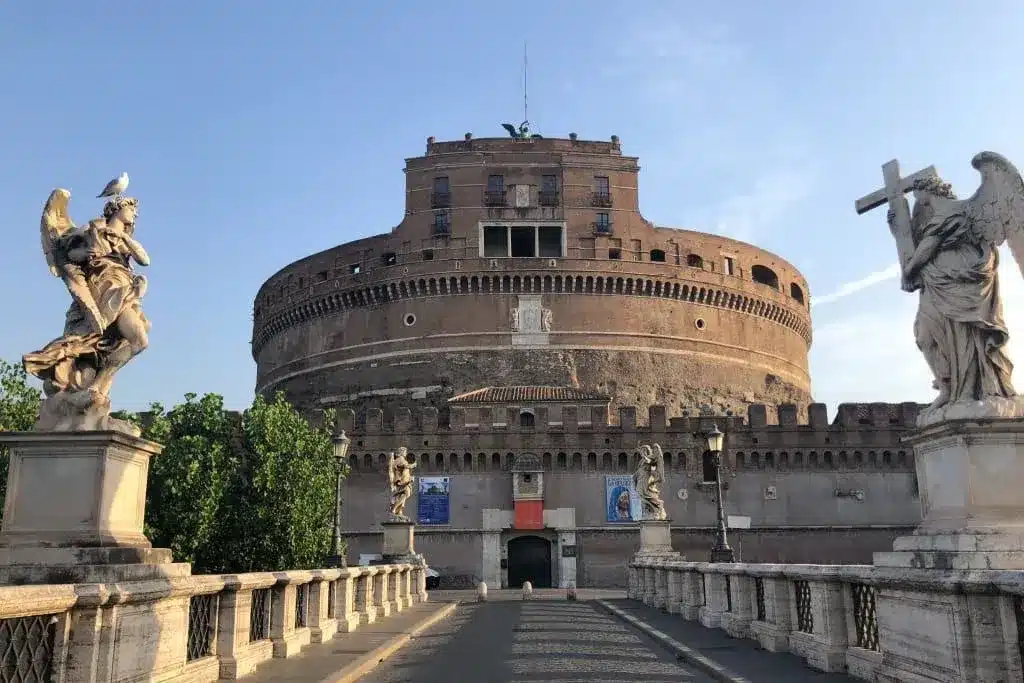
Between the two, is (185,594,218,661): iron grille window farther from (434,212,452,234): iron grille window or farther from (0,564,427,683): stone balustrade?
(434,212,452,234): iron grille window

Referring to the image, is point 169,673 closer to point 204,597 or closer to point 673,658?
point 204,597

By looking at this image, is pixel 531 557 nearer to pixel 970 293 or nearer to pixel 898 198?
pixel 898 198

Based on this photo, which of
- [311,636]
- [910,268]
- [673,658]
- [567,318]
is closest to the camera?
[910,268]

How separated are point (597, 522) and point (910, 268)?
31.6 m

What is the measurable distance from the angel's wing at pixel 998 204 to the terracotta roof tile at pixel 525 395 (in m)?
34.1

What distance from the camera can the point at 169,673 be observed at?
→ 5.87 m

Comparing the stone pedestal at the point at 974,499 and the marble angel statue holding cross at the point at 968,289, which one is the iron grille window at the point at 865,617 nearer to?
the stone pedestal at the point at 974,499

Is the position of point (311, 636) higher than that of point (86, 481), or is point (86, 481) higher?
point (86, 481)

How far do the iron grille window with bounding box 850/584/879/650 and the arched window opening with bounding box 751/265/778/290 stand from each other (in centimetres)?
4670

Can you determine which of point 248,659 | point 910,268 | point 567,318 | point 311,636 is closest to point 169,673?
point 248,659

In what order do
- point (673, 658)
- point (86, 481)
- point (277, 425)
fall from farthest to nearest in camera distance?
point (277, 425) < point (673, 658) < point (86, 481)

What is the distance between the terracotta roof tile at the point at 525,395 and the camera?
132ft

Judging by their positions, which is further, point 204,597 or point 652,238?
point 652,238

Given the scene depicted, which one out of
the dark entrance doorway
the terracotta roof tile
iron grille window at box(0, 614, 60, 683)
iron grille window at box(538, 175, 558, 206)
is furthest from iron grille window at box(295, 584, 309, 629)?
iron grille window at box(538, 175, 558, 206)
